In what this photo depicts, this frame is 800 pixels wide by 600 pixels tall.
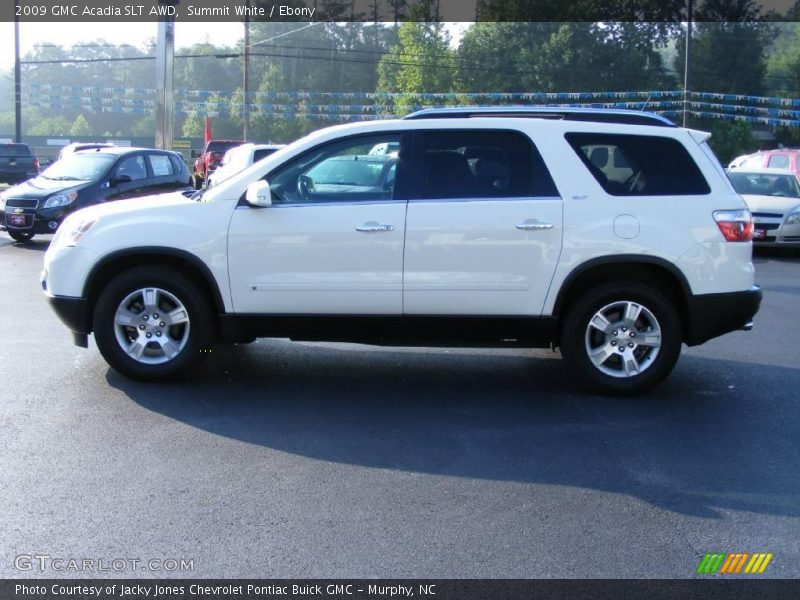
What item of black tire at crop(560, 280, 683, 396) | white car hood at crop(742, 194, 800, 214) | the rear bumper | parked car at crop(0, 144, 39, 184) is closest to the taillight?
the rear bumper

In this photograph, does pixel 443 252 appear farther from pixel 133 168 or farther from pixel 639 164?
pixel 133 168

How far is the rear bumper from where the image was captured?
6340mm

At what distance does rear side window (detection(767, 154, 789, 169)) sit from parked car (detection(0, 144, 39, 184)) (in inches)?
891

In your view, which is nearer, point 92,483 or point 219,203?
point 92,483

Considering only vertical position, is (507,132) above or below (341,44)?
below

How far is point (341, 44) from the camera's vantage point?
223ft

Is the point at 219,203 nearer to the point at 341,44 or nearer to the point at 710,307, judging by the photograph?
the point at 710,307

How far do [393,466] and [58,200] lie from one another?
11.7 m

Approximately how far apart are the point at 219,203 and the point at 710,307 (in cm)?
352

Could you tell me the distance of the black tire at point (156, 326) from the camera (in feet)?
21.2

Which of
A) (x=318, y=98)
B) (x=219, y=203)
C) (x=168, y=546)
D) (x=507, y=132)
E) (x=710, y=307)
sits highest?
(x=318, y=98)

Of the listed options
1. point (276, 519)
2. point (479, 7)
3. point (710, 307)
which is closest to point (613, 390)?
point (710, 307)

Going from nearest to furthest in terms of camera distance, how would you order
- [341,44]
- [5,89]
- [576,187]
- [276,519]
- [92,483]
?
1. [276,519]
2. [92,483]
3. [576,187]
4. [341,44]
5. [5,89]

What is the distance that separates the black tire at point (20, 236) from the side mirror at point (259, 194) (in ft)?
34.5
